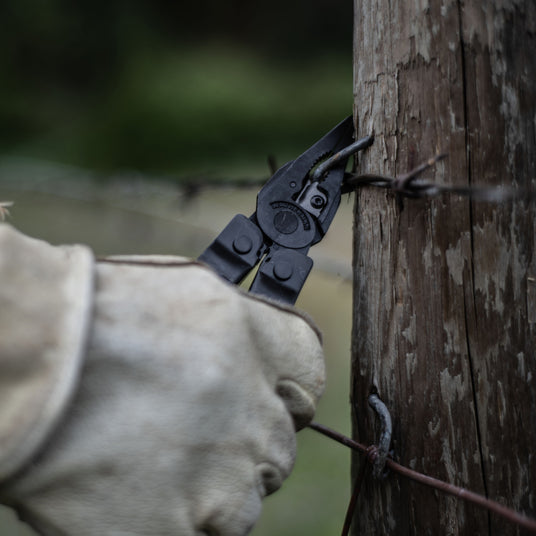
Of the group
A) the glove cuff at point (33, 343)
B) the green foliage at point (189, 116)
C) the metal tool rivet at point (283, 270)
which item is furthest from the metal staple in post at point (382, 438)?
the green foliage at point (189, 116)

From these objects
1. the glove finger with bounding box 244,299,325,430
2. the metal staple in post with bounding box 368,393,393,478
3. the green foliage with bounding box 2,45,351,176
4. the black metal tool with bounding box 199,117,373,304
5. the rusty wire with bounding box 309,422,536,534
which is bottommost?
the rusty wire with bounding box 309,422,536,534

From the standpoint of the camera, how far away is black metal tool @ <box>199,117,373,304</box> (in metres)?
0.98

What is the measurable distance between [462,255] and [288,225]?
299 mm

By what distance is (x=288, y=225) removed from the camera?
102 cm

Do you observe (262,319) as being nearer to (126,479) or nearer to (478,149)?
(126,479)

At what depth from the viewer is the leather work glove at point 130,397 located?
0.63 metres

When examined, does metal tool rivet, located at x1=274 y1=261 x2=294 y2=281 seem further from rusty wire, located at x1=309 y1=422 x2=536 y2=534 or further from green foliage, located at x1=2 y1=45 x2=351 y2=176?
green foliage, located at x1=2 y1=45 x2=351 y2=176

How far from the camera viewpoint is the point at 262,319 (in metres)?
0.81

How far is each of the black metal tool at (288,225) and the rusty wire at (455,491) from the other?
11.4 inches

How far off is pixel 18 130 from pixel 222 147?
479 cm

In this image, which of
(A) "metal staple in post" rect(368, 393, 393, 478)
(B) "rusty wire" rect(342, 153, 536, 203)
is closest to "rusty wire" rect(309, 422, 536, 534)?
(A) "metal staple in post" rect(368, 393, 393, 478)

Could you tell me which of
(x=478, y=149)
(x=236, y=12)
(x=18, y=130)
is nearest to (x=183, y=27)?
(x=236, y=12)

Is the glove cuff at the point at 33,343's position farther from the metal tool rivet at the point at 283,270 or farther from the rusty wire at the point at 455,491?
the rusty wire at the point at 455,491

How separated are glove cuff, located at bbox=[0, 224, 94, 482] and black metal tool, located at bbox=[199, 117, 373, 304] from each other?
0.34 m
